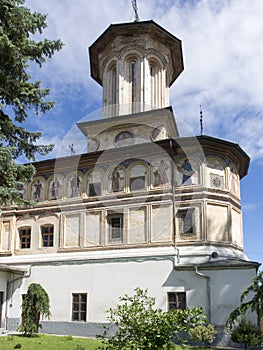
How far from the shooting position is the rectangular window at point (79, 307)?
19594mm

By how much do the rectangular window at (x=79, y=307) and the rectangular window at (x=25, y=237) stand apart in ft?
13.2

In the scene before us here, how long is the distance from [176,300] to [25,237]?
29.3ft

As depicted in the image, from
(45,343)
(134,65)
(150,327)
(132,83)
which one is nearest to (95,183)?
(132,83)

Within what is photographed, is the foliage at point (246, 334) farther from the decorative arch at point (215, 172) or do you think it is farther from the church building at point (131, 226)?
the decorative arch at point (215, 172)

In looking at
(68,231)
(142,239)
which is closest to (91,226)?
(68,231)

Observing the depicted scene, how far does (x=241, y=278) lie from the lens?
17.1m

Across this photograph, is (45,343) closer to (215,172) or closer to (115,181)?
(115,181)

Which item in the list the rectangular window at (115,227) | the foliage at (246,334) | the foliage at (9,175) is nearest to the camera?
the foliage at (9,175)

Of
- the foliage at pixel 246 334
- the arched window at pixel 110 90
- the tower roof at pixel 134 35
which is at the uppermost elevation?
the tower roof at pixel 134 35

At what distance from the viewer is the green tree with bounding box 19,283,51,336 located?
17906 millimetres

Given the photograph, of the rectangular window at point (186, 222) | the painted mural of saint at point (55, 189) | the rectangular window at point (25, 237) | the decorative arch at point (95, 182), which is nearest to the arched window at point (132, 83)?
the decorative arch at point (95, 182)

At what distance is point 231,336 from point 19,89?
11.7 metres

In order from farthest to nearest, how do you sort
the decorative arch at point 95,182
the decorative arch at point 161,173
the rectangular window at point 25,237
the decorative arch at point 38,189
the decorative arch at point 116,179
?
1. the decorative arch at point 38,189
2. the rectangular window at point 25,237
3. the decorative arch at point 95,182
4. the decorative arch at point 116,179
5. the decorative arch at point 161,173

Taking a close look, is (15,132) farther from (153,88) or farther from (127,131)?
(153,88)
